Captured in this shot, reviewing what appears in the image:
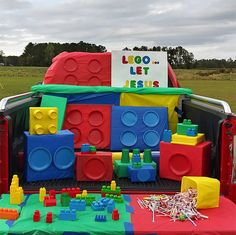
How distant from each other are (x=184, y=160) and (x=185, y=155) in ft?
0.20

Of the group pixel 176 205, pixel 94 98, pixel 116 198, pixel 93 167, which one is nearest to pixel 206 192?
pixel 176 205

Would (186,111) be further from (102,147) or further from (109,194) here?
(109,194)

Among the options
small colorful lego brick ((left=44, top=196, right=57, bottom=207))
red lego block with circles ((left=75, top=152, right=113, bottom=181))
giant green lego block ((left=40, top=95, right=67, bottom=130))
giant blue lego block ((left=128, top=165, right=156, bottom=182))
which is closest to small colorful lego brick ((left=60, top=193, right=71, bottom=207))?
small colorful lego brick ((left=44, top=196, right=57, bottom=207))

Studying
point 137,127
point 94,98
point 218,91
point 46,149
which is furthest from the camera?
point 218,91

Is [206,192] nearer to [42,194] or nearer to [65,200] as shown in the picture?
[65,200]

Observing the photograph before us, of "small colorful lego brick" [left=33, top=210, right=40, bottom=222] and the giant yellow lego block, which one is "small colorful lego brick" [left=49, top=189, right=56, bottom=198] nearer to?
"small colorful lego brick" [left=33, top=210, right=40, bottom=222]

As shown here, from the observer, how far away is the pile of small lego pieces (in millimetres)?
3352

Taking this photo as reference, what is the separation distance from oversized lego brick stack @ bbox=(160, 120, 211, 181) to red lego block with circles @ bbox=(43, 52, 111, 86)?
203 centimetres

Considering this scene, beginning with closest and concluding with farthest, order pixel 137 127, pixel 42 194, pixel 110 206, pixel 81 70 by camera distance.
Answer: pixel 110 206 < pixel 42 194 < pixel 137 127 < pixel 81 70

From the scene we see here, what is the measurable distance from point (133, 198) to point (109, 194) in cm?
19

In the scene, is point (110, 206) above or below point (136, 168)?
below

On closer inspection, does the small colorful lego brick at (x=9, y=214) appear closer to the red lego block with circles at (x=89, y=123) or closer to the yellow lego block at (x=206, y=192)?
the yellow lego block at (x=206, y=192)

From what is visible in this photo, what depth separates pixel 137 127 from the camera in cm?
542

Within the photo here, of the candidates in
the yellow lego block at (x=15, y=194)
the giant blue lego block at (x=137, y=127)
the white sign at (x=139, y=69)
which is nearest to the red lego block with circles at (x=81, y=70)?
the white sign at (x=139, y=69)
